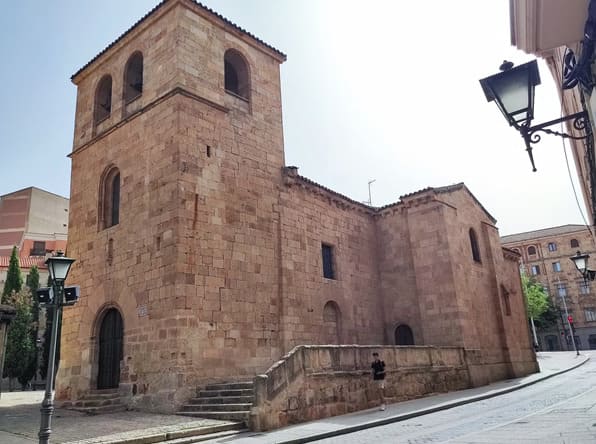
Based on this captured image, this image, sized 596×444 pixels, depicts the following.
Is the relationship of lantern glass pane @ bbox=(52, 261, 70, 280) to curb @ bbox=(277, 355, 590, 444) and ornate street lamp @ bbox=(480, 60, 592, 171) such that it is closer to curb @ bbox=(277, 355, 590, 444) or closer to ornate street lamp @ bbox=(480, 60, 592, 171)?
curb @ bbox=(277, 355, 590, 444)

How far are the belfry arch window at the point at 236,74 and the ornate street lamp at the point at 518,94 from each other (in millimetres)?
13126

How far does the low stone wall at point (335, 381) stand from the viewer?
33.6ft

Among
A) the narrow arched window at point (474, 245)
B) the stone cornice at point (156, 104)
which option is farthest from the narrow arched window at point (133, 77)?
the narrow arched window at point (474, 245)

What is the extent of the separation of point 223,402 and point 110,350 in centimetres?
489

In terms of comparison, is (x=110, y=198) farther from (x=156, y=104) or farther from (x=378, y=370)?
(x=378, y=370)

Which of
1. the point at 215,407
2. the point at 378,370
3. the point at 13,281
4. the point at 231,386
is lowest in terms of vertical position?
the point at 215,407

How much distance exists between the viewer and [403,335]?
19938mm

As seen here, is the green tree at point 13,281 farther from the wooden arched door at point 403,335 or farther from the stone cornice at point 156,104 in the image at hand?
the wooden arched door at point 403,335

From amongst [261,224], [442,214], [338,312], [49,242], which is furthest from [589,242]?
[49,242]

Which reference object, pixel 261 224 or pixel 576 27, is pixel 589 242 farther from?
pixel 576 27

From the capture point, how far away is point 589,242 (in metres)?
53.8

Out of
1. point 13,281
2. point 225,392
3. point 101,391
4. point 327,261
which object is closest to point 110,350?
point 101,391

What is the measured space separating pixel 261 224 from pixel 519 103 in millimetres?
11495

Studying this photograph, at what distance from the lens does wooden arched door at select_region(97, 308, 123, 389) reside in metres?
14.1
